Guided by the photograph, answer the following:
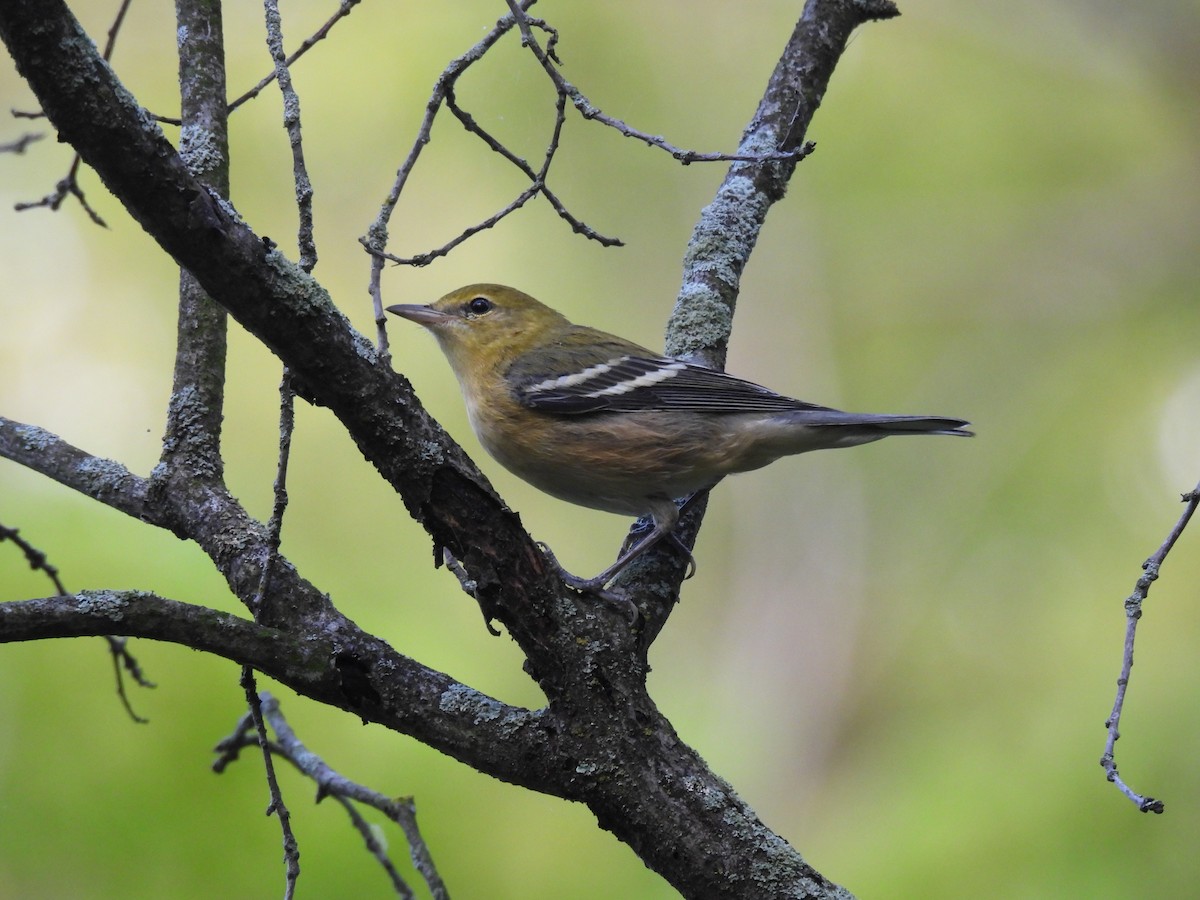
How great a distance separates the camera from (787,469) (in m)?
8.42

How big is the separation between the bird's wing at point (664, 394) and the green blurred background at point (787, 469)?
2272 millimetres

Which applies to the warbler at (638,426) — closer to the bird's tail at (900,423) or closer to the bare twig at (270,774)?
the bird's tail at (900,423)

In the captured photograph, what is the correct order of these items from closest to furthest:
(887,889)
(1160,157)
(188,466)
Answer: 1. (188,466)
2. (887,889)
3. (1160,157)

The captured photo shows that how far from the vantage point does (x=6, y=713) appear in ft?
17.5

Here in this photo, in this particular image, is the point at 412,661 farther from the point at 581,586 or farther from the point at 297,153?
the point at 297,153

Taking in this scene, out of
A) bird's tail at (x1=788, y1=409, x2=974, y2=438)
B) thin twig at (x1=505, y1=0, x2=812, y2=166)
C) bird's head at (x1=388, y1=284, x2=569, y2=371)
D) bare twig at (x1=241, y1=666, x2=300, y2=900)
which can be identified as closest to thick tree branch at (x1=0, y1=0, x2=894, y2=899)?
bare twig at (x1=241, y1=666, x2=300, y2=900)

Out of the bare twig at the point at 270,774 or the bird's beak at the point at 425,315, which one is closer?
the bare twig at the point at 270,774

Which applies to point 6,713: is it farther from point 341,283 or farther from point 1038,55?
point 1038,55

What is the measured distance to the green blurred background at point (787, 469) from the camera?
538 centimetres

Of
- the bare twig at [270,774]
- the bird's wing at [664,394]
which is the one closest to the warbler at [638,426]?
the bird's wing at [664,394]

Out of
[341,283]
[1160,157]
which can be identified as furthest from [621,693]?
[1160,157]

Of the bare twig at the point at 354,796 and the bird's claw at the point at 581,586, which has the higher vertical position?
the bird's claw at the point at 581,586

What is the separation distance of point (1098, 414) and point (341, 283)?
5472mm

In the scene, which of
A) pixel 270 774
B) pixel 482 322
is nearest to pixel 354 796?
pixel 270 774
